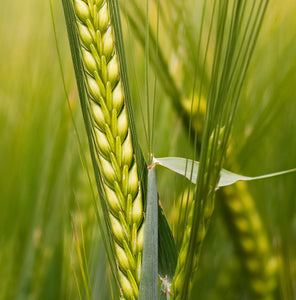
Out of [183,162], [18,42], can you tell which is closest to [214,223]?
[183,162]

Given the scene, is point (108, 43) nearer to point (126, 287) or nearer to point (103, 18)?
point (103, 18)

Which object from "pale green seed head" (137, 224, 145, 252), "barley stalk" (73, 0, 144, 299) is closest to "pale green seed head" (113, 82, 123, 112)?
"barley stalk" (73, 0, 144, 299)

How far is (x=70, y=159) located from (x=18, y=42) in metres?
0.28

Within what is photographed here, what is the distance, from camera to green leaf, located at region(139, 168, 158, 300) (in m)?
0.36

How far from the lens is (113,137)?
0.38 m

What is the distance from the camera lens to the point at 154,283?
1.18 feet

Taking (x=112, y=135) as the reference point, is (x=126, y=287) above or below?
below

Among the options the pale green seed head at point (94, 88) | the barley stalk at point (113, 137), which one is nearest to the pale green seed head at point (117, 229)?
the barley stalk at point (113, 137)

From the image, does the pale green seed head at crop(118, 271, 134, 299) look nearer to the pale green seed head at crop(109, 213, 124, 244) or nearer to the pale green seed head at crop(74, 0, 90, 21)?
the pale green seed head at crop(109, 213, 124, 244)

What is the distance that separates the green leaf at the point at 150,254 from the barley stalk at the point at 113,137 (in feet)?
0.06

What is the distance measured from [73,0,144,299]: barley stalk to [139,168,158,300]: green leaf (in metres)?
0.02

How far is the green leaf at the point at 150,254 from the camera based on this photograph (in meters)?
0.36

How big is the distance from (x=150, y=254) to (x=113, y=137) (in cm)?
10

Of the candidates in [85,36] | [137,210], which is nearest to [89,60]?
[85,36]
